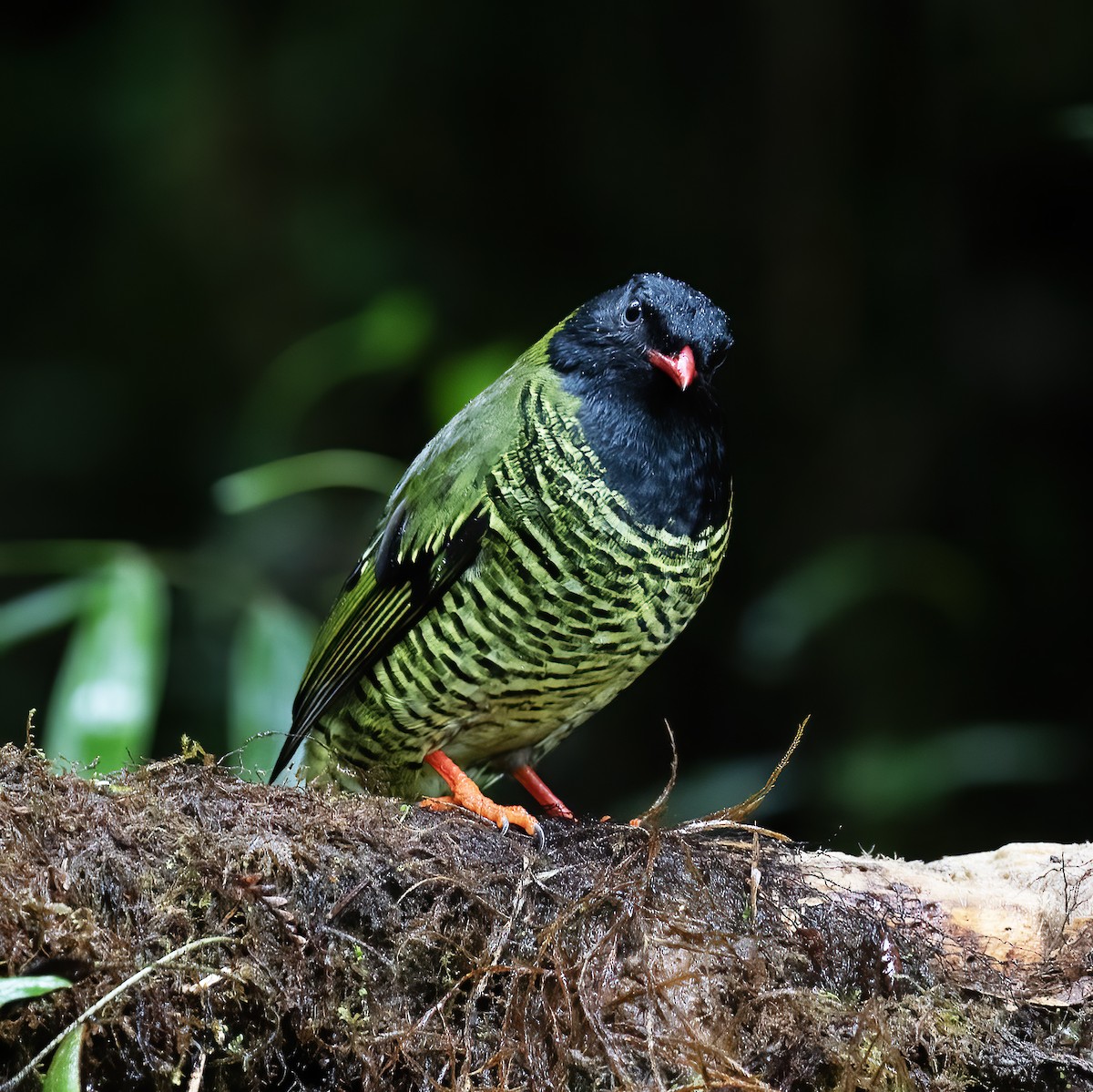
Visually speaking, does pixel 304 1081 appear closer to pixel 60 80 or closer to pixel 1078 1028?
pixel 1078 1028

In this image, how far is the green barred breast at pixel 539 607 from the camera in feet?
8.70

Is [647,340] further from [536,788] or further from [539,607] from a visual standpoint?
[536,788]

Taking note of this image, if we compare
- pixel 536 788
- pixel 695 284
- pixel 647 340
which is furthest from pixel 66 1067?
pixel 695 284

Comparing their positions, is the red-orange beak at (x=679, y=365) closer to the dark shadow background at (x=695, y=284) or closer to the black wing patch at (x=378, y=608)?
the black wing patch at (x=378, y=608)

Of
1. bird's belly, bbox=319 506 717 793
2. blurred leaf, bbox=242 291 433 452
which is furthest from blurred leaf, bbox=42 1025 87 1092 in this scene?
blurred leaf, bbox=242 291 433 452

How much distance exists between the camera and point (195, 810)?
209 centimetres

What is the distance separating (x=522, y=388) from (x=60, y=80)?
363 centimetres

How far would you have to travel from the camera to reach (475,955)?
206 centimetres

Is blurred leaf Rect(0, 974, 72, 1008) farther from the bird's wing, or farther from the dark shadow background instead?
the dark shadow background

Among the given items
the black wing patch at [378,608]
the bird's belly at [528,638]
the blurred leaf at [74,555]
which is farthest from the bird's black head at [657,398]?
the blurred leaf at [74,555]

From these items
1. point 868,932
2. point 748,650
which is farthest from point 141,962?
point 748,650

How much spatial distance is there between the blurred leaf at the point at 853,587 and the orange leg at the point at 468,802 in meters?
1.94

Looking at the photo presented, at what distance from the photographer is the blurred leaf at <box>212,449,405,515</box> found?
3797mm

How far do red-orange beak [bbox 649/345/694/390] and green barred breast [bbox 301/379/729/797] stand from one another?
0.74ft
